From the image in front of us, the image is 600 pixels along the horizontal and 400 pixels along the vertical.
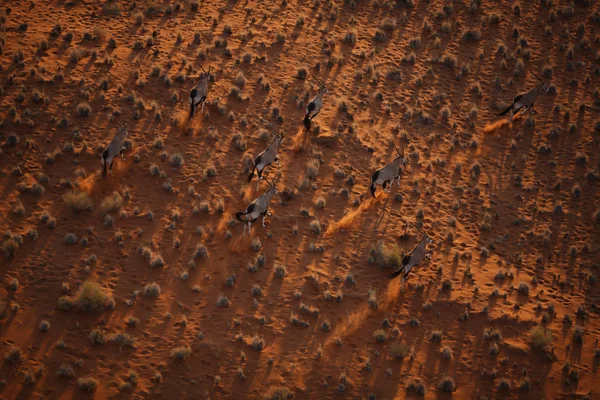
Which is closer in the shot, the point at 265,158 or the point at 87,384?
the point at 87,384

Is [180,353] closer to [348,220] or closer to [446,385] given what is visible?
[446,385]

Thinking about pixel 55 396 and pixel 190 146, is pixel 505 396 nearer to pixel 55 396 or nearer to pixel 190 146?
pixel 55 396

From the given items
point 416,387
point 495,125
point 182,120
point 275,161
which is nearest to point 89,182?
point 182,120

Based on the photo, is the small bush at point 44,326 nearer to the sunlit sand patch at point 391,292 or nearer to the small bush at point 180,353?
the small bush at point 180,353

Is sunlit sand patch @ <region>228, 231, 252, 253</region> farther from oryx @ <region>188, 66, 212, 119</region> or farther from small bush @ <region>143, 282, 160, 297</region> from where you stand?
oryx @ <region>188, 66, 212, 119</region>

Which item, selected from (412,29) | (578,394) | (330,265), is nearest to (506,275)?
(578,394)

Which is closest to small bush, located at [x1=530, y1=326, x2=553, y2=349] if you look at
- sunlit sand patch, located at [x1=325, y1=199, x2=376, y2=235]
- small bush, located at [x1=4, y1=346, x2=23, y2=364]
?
sunlit sand patch, located at [x1=325, y1=199, x2=376, y2=235]

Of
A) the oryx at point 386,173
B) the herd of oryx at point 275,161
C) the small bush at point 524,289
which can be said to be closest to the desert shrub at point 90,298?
the herd of oryx at point 275,161
